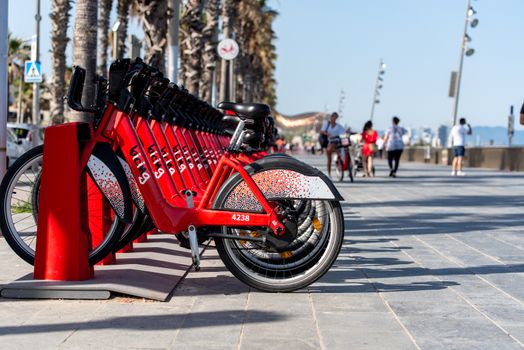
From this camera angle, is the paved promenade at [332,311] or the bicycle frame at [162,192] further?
the bicycle frame at [162,192]

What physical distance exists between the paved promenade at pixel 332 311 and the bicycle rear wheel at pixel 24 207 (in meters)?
0.29

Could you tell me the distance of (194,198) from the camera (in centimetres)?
682

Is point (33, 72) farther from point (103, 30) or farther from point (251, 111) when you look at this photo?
point (251, 111)

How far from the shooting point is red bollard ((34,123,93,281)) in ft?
20.5

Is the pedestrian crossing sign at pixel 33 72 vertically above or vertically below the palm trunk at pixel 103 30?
below

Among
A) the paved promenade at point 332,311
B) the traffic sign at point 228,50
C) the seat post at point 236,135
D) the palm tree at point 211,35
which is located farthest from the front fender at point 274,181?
the palm tree at point 211,35

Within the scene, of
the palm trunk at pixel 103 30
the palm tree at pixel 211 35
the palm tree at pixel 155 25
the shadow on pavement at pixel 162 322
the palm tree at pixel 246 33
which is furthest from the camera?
the palm tree at pixel 246 33

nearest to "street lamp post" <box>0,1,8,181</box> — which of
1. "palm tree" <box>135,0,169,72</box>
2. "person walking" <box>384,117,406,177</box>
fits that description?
"palm tree" <box>135,0,169,72</box>

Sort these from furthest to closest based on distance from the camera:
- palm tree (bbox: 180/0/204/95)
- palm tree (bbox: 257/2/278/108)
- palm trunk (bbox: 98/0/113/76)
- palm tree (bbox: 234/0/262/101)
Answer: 1. palm tree (bbox: 257/2/278/108)
2. palm tree (bbox: 234/0/262/101)
3. palm trunk (bbox: 98/0/113/76)
4. palm tree (bbox: 180/0/204/95)

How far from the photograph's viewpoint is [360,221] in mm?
12234

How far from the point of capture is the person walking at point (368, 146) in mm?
27516

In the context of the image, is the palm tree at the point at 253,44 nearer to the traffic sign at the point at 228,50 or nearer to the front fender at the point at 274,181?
the traffic sign at the point at 228,50

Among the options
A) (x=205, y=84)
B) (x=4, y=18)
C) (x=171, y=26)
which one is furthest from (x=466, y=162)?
(x=4, y=18)

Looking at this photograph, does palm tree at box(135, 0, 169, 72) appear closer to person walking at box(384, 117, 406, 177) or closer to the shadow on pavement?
person walking at box(384, 117, 406, 177)
